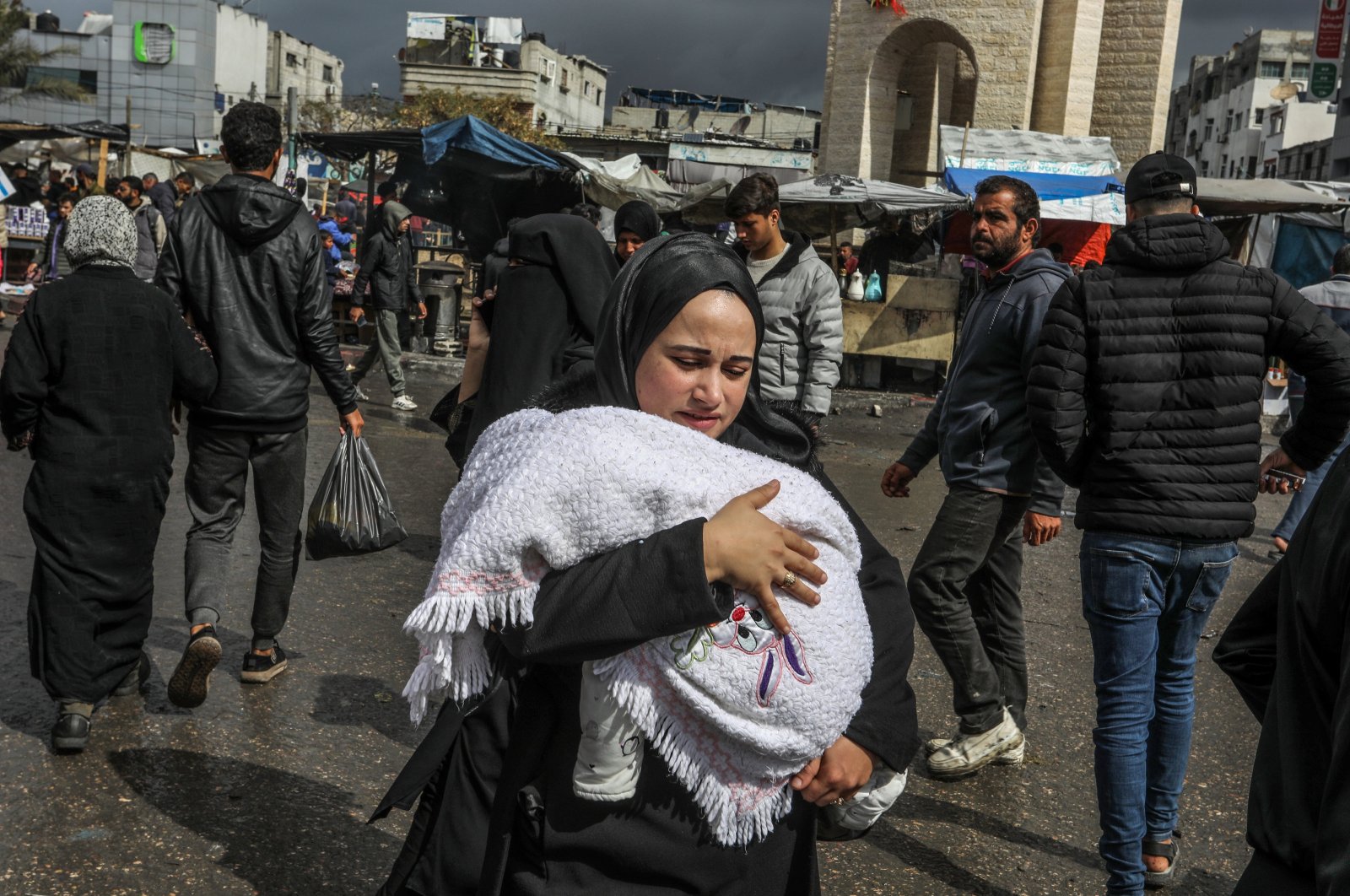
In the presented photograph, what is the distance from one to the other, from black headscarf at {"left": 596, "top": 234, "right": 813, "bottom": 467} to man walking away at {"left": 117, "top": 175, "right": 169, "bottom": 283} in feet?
49.8

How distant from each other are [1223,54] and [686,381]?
122 metres

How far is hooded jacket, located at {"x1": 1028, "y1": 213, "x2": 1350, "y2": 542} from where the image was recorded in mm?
3562

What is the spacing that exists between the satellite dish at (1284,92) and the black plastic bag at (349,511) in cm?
9857

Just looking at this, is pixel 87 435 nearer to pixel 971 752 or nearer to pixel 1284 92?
pixel 971 752

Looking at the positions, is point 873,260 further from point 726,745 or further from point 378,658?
point 726,745

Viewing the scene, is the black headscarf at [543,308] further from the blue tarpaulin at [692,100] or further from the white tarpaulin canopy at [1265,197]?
the blue tarpaulin at [692,100]

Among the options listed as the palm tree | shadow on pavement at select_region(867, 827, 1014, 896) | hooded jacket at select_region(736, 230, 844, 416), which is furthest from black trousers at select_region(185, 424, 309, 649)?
the palm tree

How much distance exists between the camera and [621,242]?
256 inches

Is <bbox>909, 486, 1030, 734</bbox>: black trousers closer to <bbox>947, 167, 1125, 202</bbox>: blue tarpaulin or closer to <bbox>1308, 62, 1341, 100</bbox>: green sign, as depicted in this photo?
<bbox>947, 167, 1125, 202</bbox>: blue tarpaulin

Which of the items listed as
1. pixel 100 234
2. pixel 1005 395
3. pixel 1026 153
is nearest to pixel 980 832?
pixel 1005 395

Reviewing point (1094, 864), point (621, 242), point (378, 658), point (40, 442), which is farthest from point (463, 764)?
point (621, 242)

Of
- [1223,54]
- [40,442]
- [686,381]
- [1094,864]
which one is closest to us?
[686,381]

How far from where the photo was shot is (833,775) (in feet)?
6.05

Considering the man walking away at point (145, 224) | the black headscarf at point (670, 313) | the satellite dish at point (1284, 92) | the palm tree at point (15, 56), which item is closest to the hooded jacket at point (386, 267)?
the man walking away at point (145, 224)
